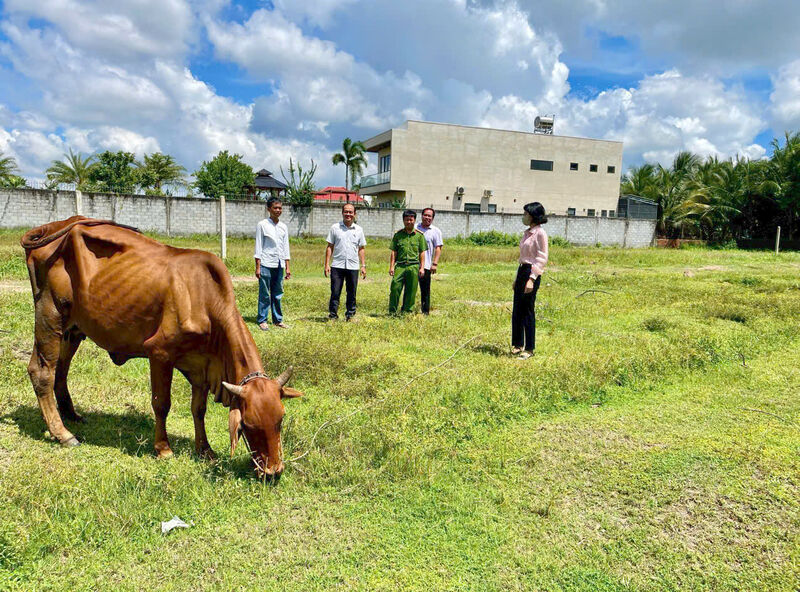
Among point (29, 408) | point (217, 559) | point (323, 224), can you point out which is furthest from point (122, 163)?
point (217, 559)

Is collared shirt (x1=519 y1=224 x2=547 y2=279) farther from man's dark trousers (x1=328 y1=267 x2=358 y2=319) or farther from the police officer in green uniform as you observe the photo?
man's dark trousers (x1=328 y1=267 x2=358 y2=319)

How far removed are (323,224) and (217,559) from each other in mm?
24252

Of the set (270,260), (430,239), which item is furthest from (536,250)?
(270,260)

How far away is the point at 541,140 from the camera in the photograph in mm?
39062

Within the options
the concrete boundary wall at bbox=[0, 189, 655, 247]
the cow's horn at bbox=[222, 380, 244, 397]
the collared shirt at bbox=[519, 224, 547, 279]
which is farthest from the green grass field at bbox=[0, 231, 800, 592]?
the concrete boundary wall at bbox=[0, 189, 655, 247]

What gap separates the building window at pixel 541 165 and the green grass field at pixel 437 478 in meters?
33.8

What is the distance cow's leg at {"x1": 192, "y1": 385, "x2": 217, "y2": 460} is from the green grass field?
0.45 feet

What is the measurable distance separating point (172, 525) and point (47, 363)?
184cm

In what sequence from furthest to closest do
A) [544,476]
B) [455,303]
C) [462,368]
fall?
[455,303] → [462,368] → [544,476]

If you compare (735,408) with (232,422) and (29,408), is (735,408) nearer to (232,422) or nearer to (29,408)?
(232,422)

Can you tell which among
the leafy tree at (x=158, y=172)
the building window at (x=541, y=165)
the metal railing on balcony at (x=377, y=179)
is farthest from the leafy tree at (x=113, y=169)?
the building window at (x=541, y=165)

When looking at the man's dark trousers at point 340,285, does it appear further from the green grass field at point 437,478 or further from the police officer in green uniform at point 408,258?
the green grass field at point 437,478

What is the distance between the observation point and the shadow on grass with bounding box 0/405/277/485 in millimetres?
3676

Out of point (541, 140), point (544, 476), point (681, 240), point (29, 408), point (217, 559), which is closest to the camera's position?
point (217, 559)
